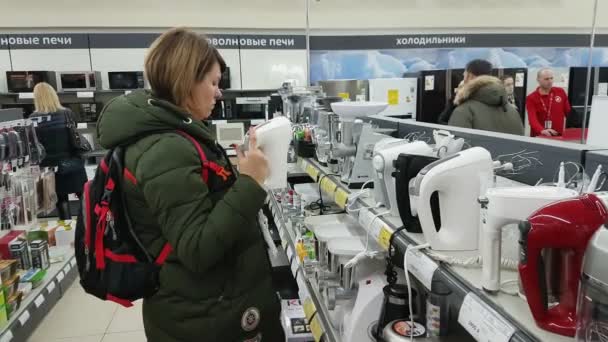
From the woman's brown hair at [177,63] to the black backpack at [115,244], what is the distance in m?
0.14

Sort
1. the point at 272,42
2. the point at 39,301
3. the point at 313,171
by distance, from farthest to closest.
A: the point at 272,42 → the point at 39,301 → the point at 313,171

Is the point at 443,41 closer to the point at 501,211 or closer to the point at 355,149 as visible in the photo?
the point at 355,149

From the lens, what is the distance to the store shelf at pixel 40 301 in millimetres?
2703

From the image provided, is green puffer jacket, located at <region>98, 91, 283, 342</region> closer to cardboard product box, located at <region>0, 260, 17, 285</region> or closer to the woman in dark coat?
cardboard product box, located at <region>0, 260, 17, 285</region>

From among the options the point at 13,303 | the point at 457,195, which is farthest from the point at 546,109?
the point at 13,303

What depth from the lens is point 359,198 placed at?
5.57 feet

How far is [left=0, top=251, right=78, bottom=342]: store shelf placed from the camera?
2.70 metres

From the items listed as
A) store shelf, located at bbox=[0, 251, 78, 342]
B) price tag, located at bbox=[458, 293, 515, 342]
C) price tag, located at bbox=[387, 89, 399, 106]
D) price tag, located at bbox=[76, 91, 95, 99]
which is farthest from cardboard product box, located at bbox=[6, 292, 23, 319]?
price tag, located at bbox=[387, 89, 399, 106]

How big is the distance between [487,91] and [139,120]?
2.78m

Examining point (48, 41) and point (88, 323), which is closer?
point (88, 323)

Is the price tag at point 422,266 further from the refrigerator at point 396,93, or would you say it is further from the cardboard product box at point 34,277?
the refrigerator at point 396,93

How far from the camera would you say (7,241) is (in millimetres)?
3107

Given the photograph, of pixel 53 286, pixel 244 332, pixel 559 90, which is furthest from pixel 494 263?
pixel 559 90

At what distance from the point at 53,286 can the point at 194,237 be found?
2873 mm
